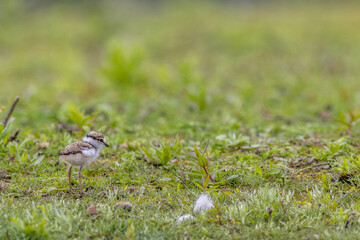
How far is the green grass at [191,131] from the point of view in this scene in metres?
3.93

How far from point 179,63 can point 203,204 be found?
30.2ft

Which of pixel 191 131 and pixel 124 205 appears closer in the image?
pixel 124 205

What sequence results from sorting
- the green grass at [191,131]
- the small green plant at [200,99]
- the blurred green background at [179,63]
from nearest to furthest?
the green grass at [191,131]
the small green plant at [200,99]
the blurred green background at [179,63]

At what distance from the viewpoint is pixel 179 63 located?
13.0 m

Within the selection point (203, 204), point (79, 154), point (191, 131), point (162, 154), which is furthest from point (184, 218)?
point (191, 131)

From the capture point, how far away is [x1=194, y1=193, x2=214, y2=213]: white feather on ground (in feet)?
13.5

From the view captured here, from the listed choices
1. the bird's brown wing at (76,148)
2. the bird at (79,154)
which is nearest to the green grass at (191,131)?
the bird at (79,154)

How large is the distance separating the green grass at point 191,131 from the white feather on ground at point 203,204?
0.25 ft

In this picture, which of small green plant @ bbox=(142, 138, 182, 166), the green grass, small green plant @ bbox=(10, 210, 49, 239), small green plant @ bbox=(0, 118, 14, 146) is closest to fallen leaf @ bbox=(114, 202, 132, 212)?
the green grass

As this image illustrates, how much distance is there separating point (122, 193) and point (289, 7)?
2507cm

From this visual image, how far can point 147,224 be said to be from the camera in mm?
3881

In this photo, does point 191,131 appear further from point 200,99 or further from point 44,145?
point 44,145

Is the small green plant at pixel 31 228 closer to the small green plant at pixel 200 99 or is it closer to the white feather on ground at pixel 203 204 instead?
the white feather on ground at pixel 203 204

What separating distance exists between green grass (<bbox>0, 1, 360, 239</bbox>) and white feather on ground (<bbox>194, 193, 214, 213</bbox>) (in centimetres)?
8
